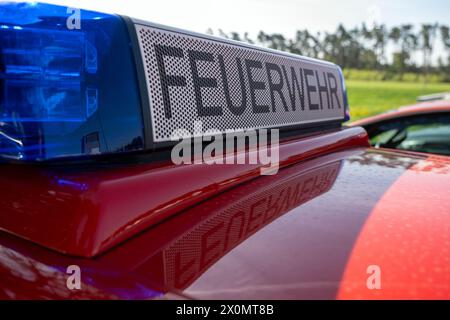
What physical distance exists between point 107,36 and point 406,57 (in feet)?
217

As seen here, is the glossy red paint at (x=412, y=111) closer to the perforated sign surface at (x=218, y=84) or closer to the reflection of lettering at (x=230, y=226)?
the perforated sign surface at (x=218, y=84)

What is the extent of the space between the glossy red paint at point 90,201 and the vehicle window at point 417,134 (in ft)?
13.2

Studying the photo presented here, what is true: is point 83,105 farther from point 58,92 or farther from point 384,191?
point 384,191

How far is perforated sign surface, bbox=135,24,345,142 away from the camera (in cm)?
102

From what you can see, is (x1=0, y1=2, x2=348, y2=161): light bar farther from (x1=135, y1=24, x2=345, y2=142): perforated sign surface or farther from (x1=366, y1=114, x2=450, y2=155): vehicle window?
(x1=366, y1=114, x2=450, y2=155): vehicle window

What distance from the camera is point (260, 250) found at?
0.89 m

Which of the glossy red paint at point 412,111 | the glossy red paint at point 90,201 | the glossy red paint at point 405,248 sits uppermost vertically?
the glossy red paint at point 412,111

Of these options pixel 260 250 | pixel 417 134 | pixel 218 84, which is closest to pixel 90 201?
pixel 260 250

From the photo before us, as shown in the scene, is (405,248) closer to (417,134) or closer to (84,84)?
(84,84)

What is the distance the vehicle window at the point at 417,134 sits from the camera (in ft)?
14.3

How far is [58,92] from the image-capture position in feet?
Result: 2.97

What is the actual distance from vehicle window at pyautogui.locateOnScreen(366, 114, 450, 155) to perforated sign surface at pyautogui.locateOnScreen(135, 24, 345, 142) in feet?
10.4

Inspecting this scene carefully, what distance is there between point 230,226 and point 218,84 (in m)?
0.44

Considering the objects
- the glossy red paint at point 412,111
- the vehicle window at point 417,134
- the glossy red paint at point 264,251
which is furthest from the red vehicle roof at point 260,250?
the vehicle window at point 417,134
